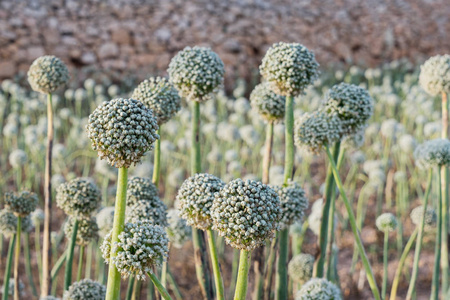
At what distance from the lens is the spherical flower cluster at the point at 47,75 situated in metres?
1.42

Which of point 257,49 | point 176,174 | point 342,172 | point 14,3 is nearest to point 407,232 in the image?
point 342,172

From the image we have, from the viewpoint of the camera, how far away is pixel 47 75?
1.42 meters

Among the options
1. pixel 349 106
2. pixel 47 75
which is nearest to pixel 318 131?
pixel 349 106

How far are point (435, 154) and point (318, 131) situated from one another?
42 cm

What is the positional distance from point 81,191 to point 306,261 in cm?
77

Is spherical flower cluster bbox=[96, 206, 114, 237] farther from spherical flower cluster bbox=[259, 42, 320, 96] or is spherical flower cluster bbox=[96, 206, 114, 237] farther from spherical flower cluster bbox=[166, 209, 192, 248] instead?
spherical flower cluster bbox=[259, 42, 320, 96]

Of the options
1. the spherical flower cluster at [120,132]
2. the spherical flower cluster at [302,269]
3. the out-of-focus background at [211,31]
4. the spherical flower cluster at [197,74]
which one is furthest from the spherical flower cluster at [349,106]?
the out-of-focus background at [211,31]

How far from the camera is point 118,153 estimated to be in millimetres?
781

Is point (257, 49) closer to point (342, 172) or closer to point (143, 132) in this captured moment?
point (342, 172)

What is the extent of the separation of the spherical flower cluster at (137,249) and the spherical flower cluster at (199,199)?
88 millimetres

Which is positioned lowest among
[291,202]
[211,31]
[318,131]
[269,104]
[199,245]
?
[199,245]

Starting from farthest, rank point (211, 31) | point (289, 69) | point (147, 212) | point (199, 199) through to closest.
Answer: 1. point (211, 31)
2. point (289, 69)
3. point (147, 212)
4. point (199, 199)

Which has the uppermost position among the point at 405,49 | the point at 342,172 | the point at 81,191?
the point at 405,49

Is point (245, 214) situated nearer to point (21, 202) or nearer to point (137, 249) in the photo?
point (137, 249)
